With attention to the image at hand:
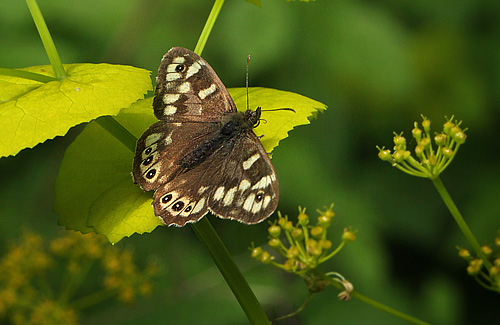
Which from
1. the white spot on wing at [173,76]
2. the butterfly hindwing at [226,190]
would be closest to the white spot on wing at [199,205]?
the butterfly hindwing at [226,190]

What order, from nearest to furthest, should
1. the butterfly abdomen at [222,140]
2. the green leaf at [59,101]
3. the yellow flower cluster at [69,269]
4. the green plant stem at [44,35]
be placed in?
the green leaf at [59,101]
the green plant stem at [44,35]
the butterfly abdomen at [222,140]
the yellow flower cluster at [69,269]

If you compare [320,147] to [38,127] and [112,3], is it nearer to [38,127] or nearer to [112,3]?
[112,3]

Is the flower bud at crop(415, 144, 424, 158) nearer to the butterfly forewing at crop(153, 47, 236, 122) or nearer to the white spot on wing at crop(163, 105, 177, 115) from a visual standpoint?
the butterfly forewing at crop(153, 47, 236, 122)

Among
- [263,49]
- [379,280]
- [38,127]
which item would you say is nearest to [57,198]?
[38,127]

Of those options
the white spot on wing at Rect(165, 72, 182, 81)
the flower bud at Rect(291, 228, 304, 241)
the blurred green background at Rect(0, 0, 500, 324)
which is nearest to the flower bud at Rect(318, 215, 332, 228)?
the flower bud at Rect(291, 228, 304, 241)

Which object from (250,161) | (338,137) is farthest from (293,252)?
(338,137)

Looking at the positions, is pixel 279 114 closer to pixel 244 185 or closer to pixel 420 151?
pixel 244 185

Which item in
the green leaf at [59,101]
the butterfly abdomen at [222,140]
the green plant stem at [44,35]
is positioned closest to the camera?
the green leaf at [59,101]

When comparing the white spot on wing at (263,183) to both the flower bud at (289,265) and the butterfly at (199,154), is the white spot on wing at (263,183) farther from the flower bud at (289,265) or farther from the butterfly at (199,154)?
the flower bud at (289,265)

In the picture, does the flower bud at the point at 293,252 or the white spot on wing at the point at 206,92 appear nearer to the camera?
the flower bud at the point at 293,252
